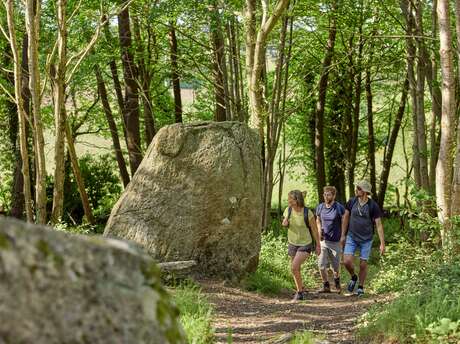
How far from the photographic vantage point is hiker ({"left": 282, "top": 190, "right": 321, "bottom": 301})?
10.7m

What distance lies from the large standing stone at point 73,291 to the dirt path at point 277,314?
13.4 ft

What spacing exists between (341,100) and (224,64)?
7.99m

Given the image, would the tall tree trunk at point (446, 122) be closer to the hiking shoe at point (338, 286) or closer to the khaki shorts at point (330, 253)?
the khaki shorts at point (330, 253)

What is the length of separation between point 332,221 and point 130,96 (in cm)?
1181

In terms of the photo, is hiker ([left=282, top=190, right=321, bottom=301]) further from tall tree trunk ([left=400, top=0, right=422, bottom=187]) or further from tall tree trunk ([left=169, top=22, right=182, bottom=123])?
tall tree trunk ([left=169, top=22, right=182, bottom=123])

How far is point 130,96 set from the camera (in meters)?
21.7

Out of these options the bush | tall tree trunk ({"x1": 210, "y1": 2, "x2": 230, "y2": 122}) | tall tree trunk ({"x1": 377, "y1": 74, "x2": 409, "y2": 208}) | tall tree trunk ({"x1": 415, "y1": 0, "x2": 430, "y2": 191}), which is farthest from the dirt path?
the bush

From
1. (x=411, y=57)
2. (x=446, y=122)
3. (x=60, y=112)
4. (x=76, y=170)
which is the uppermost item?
(x=411, y=57)

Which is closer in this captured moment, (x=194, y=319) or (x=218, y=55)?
(x=194, y=319)

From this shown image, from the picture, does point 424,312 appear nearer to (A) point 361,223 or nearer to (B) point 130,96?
(A) point 361,223

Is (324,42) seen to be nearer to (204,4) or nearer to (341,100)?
(341,100)

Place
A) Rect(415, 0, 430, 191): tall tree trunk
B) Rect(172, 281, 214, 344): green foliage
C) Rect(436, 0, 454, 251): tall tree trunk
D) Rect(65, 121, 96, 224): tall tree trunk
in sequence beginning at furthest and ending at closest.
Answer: Rect(415, 0, 430, 191): tall tree trunk < Rect(65, 121, 96, 224): tall tree trunk < Rect(436, 0, 454, 251): tall tree trunk < Rect(172, 281, 214, 344): green foliage

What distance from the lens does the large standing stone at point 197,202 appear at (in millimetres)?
10922

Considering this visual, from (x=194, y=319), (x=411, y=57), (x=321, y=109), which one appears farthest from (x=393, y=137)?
(x=194, y=319)
